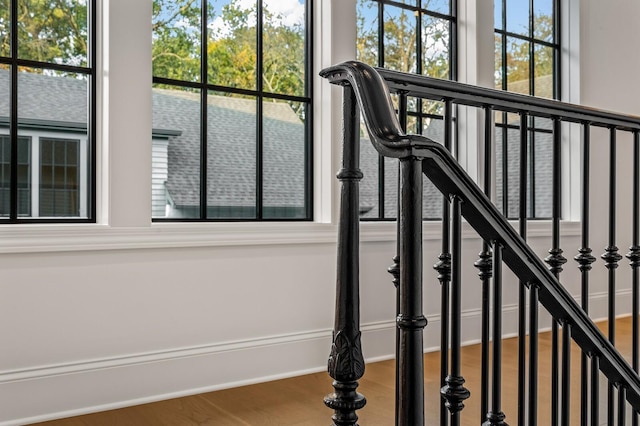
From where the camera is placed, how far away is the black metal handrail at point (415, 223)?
0.97 metres

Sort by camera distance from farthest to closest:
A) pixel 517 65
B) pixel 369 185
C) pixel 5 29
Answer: pixel 517 65, pixel 369 185, pixel 5 29

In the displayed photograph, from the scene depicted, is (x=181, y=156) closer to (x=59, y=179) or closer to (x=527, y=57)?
(x=59, y=179)

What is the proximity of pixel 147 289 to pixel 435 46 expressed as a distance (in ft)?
7.83

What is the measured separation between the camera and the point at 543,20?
459 centimetres

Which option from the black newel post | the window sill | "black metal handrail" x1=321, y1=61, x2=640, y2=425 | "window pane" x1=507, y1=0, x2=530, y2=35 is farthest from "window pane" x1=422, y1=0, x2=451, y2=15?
the black newel post

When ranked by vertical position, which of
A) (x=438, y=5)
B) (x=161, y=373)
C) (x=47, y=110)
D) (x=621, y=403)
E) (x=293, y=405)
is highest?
(x=438, y=5)

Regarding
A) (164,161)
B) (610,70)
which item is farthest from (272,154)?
(610,70)

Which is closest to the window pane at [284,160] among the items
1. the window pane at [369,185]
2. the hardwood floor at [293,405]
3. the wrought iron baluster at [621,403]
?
the window pane at [369,185]

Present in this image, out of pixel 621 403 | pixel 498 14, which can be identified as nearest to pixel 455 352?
pixel 621 403

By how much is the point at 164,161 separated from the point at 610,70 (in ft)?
12.3

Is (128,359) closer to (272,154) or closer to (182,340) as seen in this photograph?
(182,340)

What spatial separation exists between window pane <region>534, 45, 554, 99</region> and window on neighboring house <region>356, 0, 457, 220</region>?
0.91 meters

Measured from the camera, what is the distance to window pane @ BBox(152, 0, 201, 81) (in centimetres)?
284

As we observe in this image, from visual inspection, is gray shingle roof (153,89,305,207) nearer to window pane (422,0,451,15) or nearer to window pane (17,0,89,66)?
window pane (17,0,89,66)
